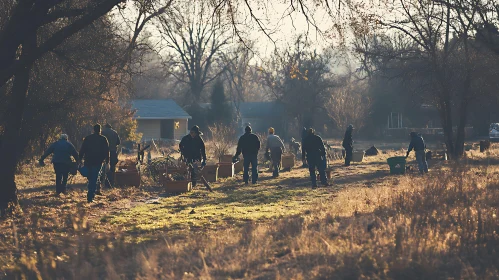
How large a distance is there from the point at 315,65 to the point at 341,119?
10868 mm

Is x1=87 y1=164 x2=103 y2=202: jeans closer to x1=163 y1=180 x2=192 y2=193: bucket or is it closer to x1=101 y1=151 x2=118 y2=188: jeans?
x1=163 y1=180 x2=192 y2=193: bucket

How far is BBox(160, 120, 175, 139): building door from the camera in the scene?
65.6 m

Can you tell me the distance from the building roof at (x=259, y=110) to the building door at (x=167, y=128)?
2742cm

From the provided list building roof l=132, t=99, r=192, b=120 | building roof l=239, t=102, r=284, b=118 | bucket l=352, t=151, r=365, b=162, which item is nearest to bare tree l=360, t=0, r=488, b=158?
bucket l=352, t=151, r=365, b=162

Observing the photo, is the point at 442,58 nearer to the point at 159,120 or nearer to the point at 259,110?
the point at 159,120

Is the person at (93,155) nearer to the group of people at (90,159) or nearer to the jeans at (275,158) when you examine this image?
the group of people at (90,159)

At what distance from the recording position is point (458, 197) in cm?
1346

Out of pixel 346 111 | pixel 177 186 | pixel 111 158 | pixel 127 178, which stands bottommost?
pixel 177 186

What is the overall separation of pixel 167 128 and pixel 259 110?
30.4 meters

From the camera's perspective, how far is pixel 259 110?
94.5 metres

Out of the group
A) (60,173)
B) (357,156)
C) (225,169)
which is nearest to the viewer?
(60,173)

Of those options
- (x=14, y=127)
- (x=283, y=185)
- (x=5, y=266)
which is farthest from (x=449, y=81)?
(x=5, y=266)

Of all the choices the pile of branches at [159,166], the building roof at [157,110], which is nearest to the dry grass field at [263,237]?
the pile of branches at [159,166]

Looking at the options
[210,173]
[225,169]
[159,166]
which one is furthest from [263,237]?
[225,169]
